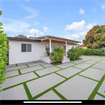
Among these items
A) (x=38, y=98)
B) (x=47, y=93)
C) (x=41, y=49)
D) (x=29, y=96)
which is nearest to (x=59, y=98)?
(x=47, y=93)

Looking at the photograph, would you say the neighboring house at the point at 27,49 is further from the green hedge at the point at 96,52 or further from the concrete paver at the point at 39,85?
the green hedge at the point at 96,52

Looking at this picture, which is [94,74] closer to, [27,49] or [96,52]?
[27,49]

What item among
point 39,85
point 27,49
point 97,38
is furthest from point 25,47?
point 97,38

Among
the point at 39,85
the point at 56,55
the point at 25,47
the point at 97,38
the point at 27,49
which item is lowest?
the point at 39,85

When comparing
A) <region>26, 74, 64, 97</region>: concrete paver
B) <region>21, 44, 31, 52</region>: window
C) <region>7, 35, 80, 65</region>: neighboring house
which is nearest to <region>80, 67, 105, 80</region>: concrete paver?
<region>26, 74, 64, 97</region>: concrete paver

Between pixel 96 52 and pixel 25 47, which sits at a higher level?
pixel 25 47

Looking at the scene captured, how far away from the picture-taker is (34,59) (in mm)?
7516

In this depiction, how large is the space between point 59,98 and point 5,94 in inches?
72.0

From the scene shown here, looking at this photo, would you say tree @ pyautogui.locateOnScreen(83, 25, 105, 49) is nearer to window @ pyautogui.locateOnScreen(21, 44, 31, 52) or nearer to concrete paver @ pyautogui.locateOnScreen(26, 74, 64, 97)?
window @ pyautogui.locateOnScreen(21, 44, 31, 52)

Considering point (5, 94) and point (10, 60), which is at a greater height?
point (10, 60)

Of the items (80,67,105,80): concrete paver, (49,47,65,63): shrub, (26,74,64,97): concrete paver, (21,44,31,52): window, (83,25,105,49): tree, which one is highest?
(83,25,105,49): tree

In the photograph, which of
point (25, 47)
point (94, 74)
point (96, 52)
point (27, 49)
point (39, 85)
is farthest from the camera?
point (96, 52)

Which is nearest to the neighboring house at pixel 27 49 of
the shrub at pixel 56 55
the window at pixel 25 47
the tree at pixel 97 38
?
the window at pixel 25 47

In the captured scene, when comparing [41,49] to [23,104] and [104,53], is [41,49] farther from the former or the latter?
[104,53]
